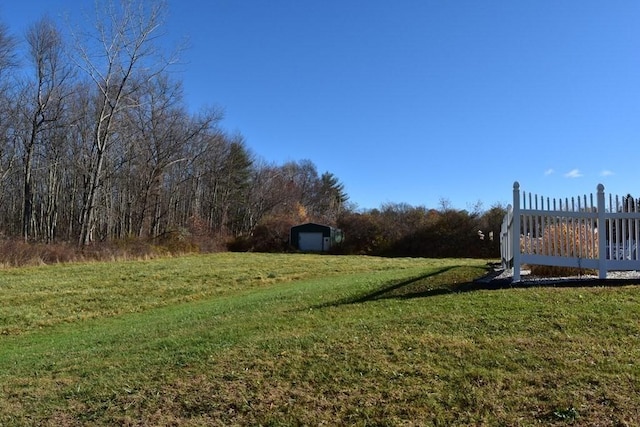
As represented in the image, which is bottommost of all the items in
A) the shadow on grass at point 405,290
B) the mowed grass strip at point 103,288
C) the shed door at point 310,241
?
the mowed grass strip at point 103,288

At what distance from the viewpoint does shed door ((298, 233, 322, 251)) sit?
144 feet

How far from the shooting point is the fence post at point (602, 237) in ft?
25.0

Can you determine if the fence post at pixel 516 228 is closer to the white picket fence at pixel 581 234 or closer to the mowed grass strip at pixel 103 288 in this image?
the white picket fence at pixel 581 234

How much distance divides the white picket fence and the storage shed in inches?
1390

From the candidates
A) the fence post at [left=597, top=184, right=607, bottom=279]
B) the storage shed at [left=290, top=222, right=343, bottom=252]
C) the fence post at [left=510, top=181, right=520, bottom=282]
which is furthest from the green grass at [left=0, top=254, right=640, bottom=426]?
the storage shed at [left=290, top=222, right=343, bottom=252]

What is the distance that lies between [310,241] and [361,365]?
131ft

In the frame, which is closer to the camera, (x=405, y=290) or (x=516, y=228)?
(x=516, y=228)

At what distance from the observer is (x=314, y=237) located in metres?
44.1

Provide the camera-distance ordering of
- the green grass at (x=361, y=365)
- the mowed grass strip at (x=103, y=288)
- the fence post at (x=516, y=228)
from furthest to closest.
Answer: the mowed grass strip at (x=103, y=288), the fence post at (x=516, y=228), the green grass at (x=361, y=365)

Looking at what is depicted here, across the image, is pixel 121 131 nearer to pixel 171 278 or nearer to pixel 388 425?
pixel 171 278

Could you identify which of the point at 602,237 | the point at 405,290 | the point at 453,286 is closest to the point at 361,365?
the point at 453,286

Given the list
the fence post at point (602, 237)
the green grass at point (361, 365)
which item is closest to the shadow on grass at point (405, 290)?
the green grass at point (361, 365)

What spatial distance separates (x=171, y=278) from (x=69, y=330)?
6751mm

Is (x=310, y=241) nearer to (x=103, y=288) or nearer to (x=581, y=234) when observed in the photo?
(x=103, y=288)
